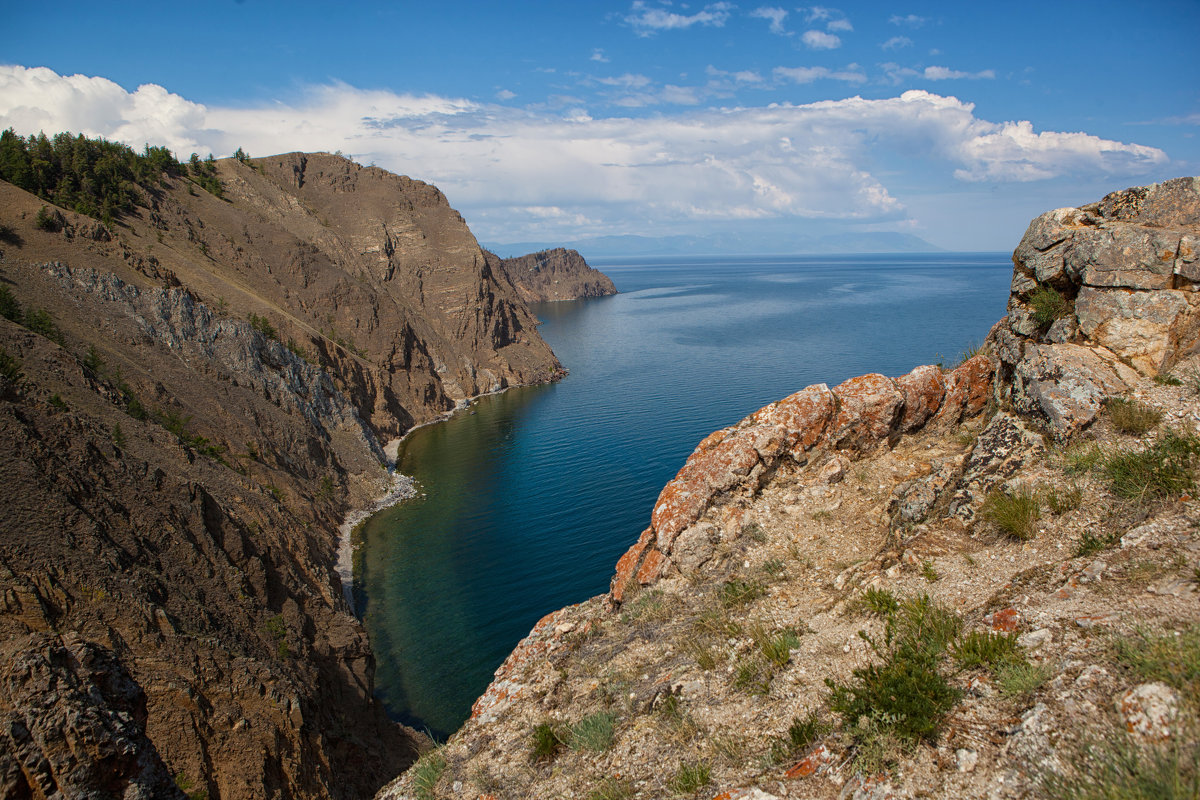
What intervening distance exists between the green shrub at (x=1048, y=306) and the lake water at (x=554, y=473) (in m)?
20.7

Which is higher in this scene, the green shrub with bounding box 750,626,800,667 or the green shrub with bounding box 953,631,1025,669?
the green shrub with bounding box 953,631,1025,669

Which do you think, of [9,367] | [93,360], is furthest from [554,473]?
[9,367]

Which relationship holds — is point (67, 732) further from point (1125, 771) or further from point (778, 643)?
point (1125, 771)

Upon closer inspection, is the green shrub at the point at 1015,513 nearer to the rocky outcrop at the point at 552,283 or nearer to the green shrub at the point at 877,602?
the green shrub at the point at 877,602

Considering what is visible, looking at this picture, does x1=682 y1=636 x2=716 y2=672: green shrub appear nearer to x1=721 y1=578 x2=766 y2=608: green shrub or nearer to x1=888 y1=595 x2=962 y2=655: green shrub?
x1=721 y1=578 x2=766 y2=608: green shrub

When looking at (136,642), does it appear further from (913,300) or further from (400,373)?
(913,300)

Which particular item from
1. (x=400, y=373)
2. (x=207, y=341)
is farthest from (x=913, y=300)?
(x=207, y=341)

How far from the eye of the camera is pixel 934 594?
7.58 metres

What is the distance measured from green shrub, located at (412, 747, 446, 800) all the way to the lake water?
41.2ft

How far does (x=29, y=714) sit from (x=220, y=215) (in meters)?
65.3

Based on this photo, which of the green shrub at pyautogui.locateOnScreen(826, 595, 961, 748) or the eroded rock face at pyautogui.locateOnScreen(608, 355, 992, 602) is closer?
the green shrub at pyautogui.locateOnScreen(826, 595, 961, 748)

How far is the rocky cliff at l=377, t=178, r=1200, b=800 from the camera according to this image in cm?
504

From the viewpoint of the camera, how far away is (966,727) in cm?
527

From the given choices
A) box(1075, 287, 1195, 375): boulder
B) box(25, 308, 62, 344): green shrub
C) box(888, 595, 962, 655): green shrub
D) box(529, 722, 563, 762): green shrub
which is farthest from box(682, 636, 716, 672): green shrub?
box(25, 308, 62, 344): green shrub
